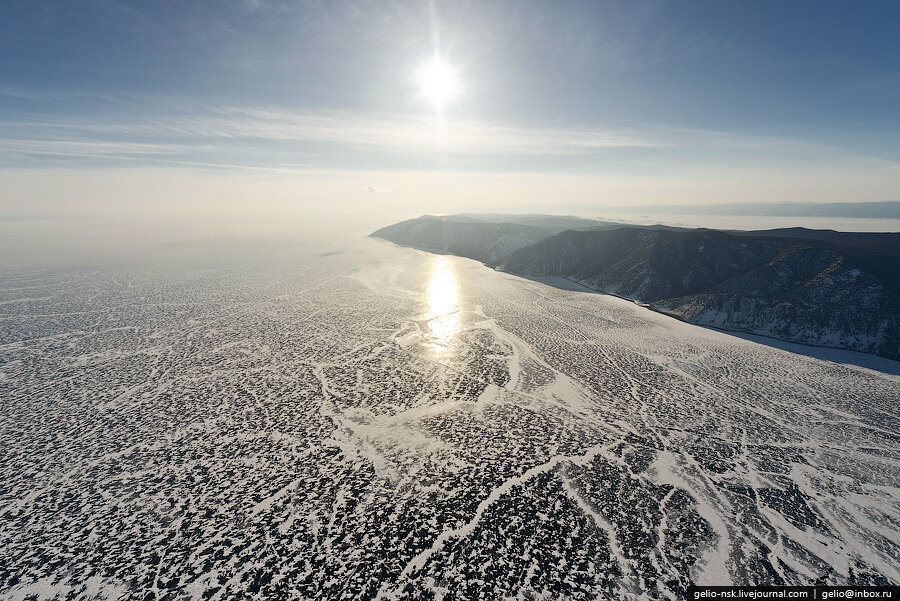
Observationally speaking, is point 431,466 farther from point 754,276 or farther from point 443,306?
point 754,276

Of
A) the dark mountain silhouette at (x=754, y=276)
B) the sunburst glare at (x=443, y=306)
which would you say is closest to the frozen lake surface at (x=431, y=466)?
the sunburst glare at (x=443, y=306)

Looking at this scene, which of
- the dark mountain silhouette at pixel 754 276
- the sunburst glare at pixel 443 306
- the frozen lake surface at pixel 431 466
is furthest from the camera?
the sunburst glare at pixel 443 306

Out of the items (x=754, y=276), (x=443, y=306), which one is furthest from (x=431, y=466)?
(x=754, y=276)

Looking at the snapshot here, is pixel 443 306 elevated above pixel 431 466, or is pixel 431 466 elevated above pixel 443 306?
pixel 443 306

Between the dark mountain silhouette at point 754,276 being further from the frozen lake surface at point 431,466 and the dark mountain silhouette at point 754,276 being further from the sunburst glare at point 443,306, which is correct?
the sunburst glare at point 443,306

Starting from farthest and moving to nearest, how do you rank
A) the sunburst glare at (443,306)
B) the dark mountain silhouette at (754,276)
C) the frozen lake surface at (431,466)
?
the sunburst glare at (443,306)
the dark mountain silhouette at (754,276)
the frozen lake surface at (431,466)

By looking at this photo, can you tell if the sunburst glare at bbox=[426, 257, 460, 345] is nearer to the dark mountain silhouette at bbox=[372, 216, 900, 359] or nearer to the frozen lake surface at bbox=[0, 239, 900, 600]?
the frozen lake surface at bbox=[0, 239, 900, 600]

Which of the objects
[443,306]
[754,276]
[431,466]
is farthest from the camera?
[443,306]

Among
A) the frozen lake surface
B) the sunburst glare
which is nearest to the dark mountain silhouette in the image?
the frozen lake surface
